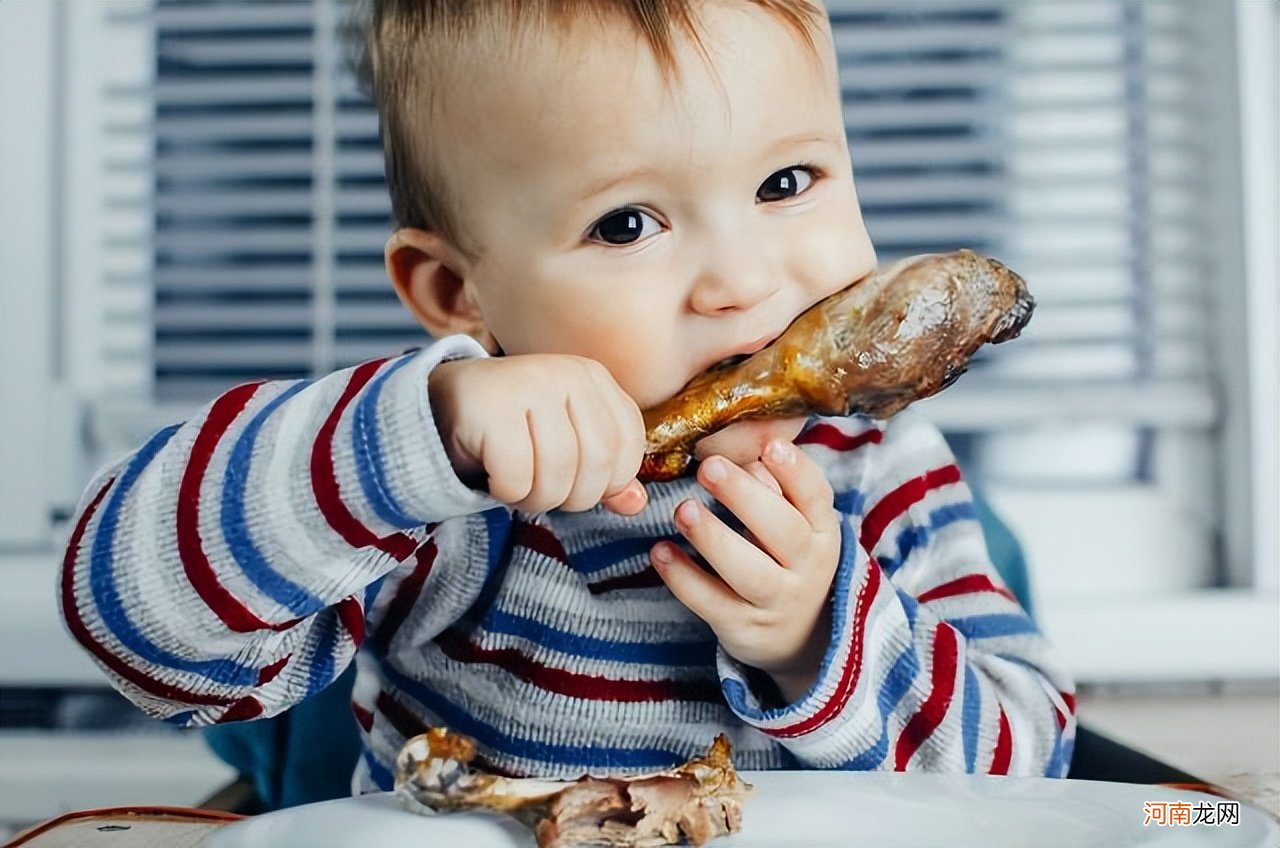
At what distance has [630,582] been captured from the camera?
0.80 meters

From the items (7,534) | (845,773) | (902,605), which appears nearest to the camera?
(845,773)

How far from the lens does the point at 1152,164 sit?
160 centimetres

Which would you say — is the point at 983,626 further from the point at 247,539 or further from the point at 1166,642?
the point at 1166,642

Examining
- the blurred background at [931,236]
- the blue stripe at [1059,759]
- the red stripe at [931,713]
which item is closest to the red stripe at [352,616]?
the red stripe at [931,713]

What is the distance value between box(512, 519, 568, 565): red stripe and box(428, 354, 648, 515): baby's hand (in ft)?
0.61

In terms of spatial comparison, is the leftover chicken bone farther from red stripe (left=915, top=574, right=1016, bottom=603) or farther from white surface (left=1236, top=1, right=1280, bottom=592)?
white surface (left=1236, top=1, right=1280, bottom=592)

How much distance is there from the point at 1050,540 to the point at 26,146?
1.28m

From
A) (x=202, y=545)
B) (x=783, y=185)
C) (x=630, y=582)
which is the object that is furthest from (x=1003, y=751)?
(x=202, y=545)

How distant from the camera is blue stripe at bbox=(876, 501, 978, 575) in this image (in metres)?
0.86

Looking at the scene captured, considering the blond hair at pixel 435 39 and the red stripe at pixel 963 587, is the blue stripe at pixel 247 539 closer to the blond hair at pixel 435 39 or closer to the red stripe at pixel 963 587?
the blond hair at pixel 435 39

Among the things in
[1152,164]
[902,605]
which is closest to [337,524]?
[902,605]

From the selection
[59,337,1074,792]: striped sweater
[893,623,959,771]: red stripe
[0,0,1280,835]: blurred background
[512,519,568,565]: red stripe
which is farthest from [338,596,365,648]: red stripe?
[0,0,1280,835]: blurred background

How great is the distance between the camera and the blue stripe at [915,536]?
2.82 ft

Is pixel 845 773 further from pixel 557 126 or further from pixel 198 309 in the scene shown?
pixel 198 309
